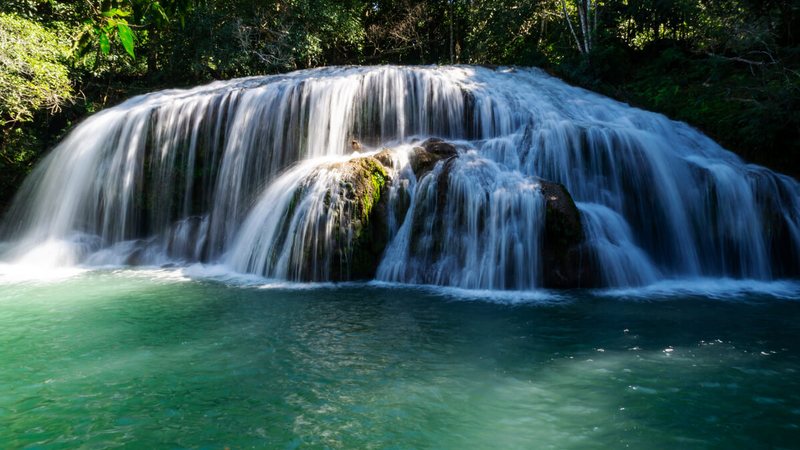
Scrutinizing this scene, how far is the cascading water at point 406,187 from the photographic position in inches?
335

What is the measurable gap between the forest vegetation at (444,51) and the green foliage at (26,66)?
34mm

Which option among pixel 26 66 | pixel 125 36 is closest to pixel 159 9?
pixel 125 36

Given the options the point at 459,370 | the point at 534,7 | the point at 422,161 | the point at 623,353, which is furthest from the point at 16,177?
the point at 534,7

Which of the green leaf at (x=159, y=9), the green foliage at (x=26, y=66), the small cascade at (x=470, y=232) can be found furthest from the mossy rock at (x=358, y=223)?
the green foliage at (x=26, y=66)

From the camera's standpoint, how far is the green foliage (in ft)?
43.2

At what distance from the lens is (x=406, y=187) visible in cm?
917

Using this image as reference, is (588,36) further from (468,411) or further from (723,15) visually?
(468,411)

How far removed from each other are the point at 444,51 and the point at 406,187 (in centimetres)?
1885

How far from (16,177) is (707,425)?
18.2m

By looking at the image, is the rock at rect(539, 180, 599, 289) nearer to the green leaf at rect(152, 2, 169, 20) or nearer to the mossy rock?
the mossy rock

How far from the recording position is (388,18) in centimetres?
2578

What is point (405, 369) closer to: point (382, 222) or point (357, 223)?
point (357, 223)

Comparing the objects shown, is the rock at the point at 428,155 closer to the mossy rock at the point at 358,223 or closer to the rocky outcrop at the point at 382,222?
the rocky outcrop at the point at 382,222

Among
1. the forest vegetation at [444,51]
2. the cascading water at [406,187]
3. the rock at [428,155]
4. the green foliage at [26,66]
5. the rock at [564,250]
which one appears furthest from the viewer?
the green foliage at [26,66]
